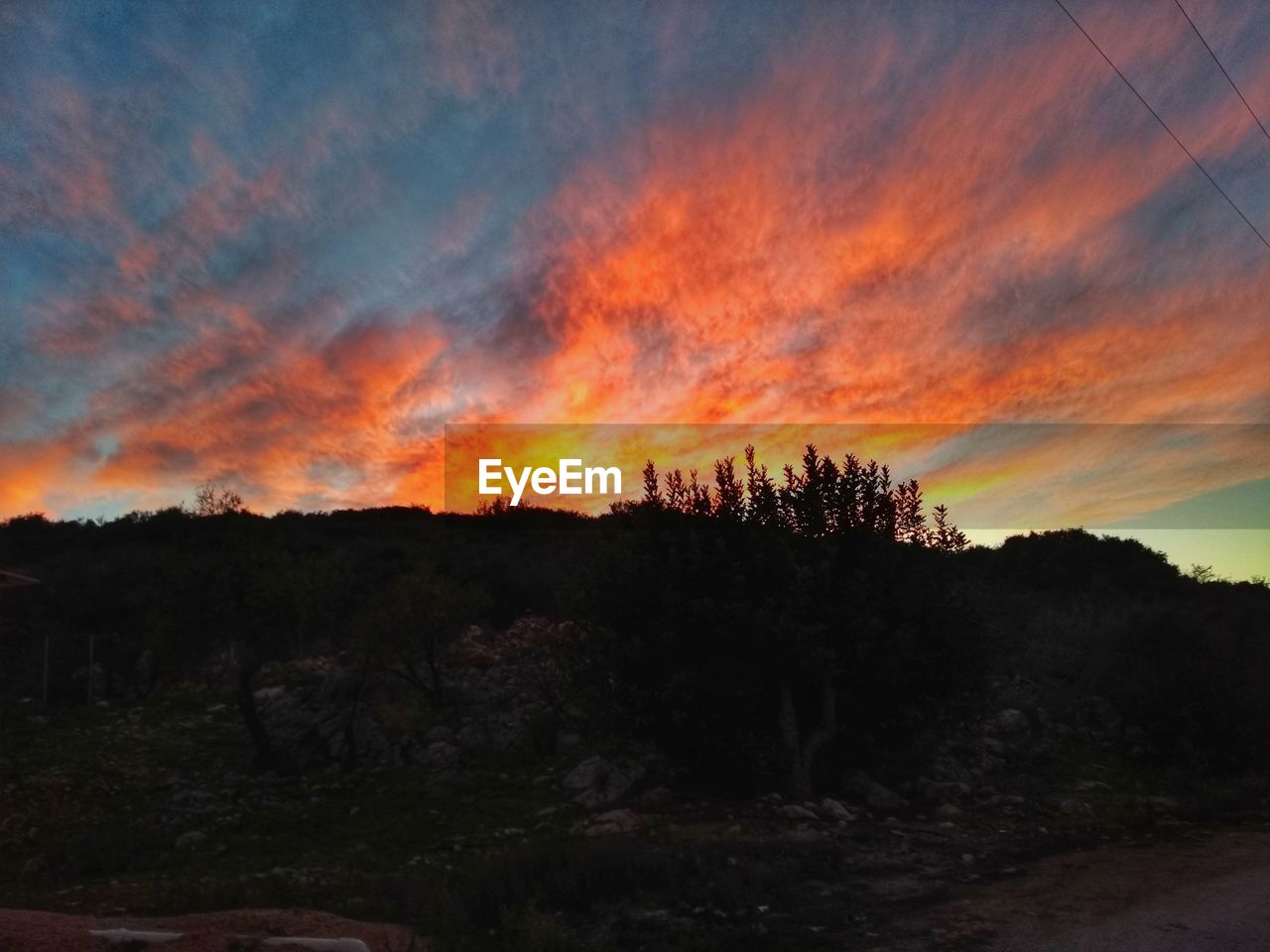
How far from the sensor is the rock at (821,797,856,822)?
14.4m

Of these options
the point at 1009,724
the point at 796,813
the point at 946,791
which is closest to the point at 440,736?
the point at 796,813

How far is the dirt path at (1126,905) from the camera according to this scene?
8.37 metres

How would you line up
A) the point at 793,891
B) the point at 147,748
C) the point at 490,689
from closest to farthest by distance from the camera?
the point at 793,891 < the point at 147,748 < the point at 490,689

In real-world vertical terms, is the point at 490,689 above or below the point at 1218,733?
above

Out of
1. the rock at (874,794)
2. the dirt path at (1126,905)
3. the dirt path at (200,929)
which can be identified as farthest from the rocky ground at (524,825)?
the dirt path at (200,929)

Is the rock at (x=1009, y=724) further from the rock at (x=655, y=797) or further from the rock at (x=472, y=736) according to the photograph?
the rock at (x=472, y=736)

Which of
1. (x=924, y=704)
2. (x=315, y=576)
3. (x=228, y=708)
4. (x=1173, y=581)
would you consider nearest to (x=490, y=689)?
(x=315, y=576)

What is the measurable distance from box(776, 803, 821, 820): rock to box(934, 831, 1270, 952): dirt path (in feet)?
11.1

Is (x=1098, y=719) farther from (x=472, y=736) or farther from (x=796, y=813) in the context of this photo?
(x=472, y=736)

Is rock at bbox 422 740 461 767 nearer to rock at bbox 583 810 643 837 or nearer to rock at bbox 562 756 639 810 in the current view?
rock at bbox 562 756 639 810

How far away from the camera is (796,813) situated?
46.9 feet

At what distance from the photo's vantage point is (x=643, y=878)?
1052 centimetres

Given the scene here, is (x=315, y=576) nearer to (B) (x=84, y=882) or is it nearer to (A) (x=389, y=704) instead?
(A) (x=389, y=704)

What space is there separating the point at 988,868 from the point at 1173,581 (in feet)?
142
